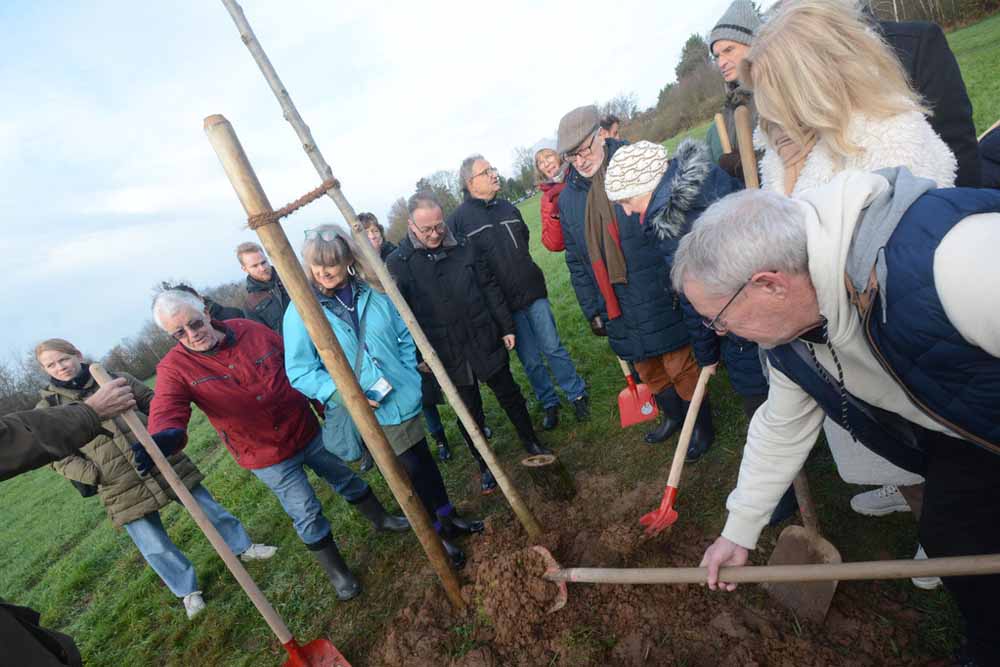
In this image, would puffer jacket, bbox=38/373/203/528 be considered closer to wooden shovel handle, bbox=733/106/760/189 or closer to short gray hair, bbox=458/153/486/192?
short gray hair, bbox=458/153/486/192

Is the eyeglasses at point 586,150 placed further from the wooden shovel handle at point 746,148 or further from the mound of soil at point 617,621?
the mound of soil at point 617,621

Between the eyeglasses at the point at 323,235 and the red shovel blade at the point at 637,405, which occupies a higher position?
the eyeglasses at the point at 323,235

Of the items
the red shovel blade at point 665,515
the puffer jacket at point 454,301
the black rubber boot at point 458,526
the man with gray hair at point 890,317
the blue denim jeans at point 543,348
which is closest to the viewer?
the man with gray hair at point 890,317

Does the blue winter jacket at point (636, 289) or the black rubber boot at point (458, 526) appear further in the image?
the black rubber boot at point (458, 526)

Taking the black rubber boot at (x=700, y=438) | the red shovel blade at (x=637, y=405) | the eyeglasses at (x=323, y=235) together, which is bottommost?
the black rubber boot at (x=700, y=438)

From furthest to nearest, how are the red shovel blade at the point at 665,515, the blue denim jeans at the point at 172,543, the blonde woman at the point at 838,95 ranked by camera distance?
the blue denim jeans at the point at 172,543, the red shovel blade at the point at 665,515, the blonde woman at the point at 838,95

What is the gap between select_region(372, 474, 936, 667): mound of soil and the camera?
214 centimetres

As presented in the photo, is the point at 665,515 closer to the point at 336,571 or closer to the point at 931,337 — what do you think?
the point at 931,337

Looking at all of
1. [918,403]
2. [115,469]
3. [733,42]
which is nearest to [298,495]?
[115,469]

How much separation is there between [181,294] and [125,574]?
453 cm

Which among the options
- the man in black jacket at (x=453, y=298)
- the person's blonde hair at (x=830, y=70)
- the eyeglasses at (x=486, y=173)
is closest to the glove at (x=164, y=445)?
the man in black jacket at (x=453, y=298)

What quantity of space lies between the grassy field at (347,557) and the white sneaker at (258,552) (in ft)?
0.35

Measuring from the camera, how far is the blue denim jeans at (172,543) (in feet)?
12.9

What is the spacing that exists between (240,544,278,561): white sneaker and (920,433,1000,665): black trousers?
16.1 ft
